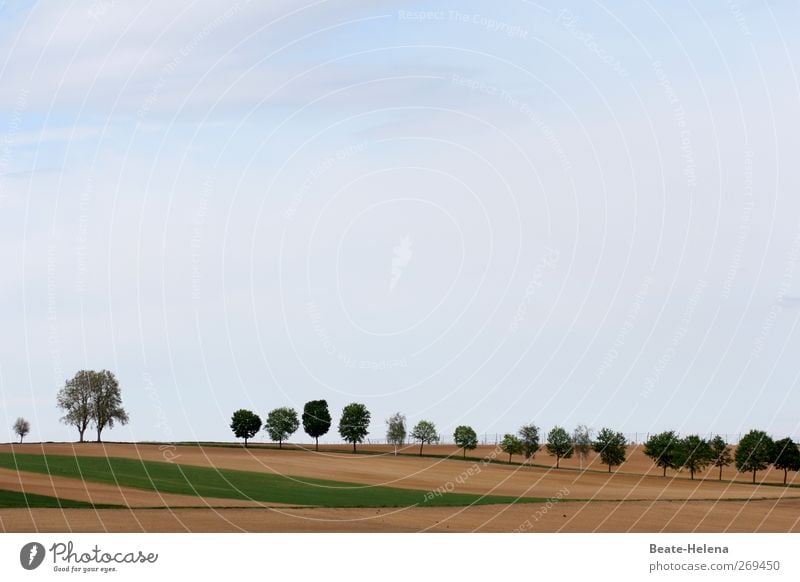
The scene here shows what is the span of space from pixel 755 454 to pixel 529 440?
30865 millimetres

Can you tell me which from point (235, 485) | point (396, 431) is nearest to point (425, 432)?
point (396, 431)

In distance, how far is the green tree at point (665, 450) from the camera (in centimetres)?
14112

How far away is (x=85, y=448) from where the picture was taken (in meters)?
127

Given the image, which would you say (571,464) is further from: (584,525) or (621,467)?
(584,525)

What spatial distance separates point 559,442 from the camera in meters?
150

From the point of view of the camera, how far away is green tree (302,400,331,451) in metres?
168

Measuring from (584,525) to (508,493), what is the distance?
24454mm

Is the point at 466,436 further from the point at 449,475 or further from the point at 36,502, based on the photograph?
the point at 36,502

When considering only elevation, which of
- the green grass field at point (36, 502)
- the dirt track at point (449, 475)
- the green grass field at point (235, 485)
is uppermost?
the dirt track at point (449, 475)

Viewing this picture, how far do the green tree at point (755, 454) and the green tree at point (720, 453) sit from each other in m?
1.17

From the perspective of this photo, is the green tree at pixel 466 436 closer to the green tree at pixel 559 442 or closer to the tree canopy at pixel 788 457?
the green tree at pixel 559 442

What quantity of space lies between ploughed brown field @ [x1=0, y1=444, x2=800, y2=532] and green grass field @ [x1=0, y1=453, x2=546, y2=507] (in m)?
3.30

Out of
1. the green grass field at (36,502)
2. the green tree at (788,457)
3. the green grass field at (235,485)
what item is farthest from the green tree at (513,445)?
the green grass field at (36,502)

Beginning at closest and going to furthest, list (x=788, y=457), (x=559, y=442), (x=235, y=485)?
1. (x=235, y=485)
2. (x=788, y=457)
3. (x=559, y=442)
